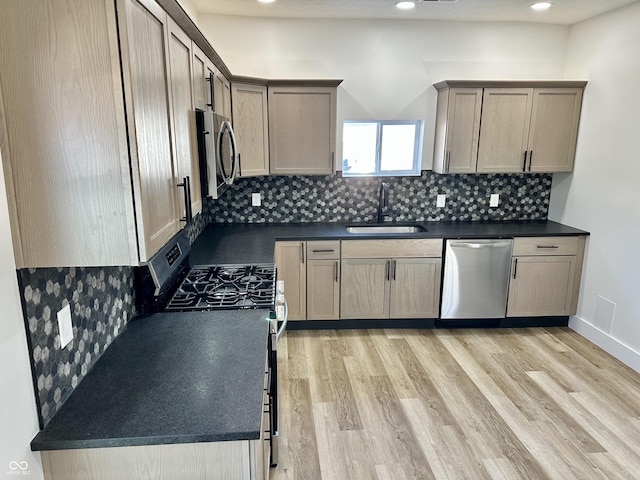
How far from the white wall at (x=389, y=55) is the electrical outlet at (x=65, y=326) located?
288cm

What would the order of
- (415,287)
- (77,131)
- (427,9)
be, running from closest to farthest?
(77,131)
(427,9)
(415,287)

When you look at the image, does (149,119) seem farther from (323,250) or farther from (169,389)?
(323,250)

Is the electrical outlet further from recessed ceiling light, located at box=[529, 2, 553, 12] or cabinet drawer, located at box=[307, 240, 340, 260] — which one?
recessed ceiling light, located at box=[529, 2, 553, 12]

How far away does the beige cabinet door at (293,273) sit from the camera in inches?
139

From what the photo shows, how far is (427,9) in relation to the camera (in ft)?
11.0

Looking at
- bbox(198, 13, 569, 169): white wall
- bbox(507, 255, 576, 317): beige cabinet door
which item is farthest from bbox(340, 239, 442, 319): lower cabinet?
bbox(198, 13, 569, 169): white wall

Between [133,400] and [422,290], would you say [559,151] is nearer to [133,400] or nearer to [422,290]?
[422,290]

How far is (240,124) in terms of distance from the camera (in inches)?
133

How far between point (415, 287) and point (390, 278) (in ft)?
0.78

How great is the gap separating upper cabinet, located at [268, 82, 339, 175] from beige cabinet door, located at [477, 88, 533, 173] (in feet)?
4.34

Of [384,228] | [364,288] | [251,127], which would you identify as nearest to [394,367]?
[364,288]

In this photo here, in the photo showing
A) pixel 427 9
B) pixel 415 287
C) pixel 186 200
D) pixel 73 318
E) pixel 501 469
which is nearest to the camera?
pixel 73 318

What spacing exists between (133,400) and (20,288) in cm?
47

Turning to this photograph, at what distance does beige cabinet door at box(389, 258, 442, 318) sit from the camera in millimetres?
3625
